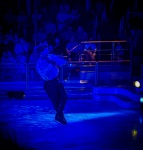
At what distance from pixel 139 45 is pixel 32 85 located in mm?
5344

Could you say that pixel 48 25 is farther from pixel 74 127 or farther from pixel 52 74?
pixel 74 127

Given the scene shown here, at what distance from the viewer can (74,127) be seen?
853 centimetres

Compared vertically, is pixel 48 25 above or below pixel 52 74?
above

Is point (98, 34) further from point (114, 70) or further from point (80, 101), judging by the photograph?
point (80, 101)

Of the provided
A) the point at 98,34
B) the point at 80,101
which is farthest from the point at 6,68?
the point at 98,34

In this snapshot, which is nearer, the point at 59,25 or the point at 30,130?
the point at 30,130

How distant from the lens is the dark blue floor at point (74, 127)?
281 inches

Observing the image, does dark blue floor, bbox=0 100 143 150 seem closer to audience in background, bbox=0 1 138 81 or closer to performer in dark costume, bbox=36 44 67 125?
performer in dark costume, bbox=36 44 67 125

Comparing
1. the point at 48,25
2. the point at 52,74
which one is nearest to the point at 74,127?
the point at 52,74

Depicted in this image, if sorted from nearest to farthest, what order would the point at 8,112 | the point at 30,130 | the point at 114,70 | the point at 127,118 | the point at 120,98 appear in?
1. the point at 30,130
2. the point at 127,118
3. the point at 8,112
4. the point at 120,98
5. the point at 114,70

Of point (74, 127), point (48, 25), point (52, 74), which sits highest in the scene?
point (48, 25)

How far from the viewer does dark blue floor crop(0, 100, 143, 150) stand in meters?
7.13

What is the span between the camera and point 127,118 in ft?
31.4

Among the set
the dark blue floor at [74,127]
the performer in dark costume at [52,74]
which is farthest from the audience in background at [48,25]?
the performer in dark costume at [52,74]
